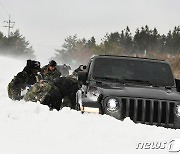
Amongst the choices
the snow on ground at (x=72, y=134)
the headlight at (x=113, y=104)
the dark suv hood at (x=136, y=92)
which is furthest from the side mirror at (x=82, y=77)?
the headlight at (x=113, y=104)

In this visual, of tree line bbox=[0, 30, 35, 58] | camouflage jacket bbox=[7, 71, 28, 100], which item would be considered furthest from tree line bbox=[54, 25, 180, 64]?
camouflage jacket bbox=[7, 71, 28, 100]

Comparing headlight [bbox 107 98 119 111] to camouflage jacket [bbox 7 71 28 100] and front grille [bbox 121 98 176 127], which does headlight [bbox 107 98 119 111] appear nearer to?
front grille [bbox 121 98 176 127]

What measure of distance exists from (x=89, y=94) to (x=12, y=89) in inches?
203

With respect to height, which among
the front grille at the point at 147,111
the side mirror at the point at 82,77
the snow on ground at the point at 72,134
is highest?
the side mirror at the point at 82,77

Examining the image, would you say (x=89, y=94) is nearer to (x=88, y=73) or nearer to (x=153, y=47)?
(x=88, y=73)

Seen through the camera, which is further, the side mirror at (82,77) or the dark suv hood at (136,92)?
the side mirror at (82,77)

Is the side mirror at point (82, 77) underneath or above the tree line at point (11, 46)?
underneath

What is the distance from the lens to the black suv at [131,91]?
567 centimetres

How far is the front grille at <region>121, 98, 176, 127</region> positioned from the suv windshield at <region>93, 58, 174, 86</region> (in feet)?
3.97

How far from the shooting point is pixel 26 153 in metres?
4.15

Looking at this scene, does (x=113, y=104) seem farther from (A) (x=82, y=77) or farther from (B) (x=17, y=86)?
(B) (x=17, y=86)

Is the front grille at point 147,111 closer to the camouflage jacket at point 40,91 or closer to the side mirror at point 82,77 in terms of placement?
the side mirror at point 82,77

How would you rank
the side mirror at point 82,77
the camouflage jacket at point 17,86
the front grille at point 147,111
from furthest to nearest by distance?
the camouflage jacket at point 17,86, the side mirror at point 82,77, the front grille at point 147,111

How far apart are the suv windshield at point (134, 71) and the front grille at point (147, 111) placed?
121 centimetres
